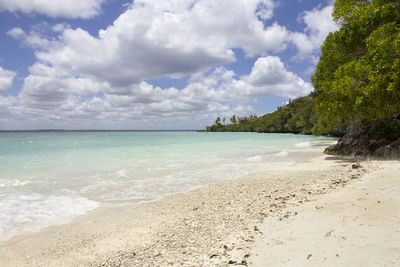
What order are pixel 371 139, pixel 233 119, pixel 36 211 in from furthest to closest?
1. pixel 233 119
2. pixel 371 139
3. pixel 36 211

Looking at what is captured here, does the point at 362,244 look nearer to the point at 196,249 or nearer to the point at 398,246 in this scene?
the point at 398,246

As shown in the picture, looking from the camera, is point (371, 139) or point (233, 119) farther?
point (233, 119)

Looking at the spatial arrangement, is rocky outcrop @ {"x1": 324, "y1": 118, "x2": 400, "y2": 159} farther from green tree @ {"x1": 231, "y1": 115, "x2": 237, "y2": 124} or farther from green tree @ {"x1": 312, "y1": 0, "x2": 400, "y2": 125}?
green tree @ {"x1": 231, "y1": 115, "x2": 237, "y2": 124}

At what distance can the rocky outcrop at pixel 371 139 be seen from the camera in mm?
13516

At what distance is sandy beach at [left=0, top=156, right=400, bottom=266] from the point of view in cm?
308

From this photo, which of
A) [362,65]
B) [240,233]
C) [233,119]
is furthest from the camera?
[233,119]

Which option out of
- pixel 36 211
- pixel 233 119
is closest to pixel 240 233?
pixel 36 211

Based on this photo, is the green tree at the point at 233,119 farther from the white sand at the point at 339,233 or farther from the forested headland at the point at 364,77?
the white sand at the point at 339,233

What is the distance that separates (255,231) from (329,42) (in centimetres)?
1612

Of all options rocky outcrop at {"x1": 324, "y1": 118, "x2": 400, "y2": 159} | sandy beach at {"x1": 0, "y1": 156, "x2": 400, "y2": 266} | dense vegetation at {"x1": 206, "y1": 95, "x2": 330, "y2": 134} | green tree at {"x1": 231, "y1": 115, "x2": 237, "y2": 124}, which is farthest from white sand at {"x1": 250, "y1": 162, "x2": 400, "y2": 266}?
green tree at {"x1": 231, "y1": 115, "x2": 237, "y2": 124}

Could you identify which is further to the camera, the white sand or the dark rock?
the dark rock

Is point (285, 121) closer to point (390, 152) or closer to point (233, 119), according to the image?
point (233, 119)

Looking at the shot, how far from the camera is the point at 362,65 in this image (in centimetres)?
1246

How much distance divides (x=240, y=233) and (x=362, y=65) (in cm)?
1316
